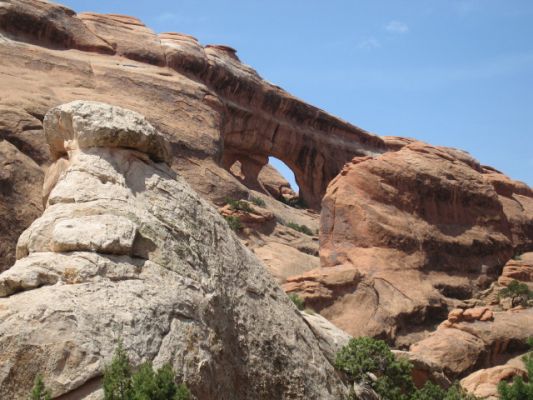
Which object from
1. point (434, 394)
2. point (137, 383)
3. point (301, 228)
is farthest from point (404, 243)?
point (137, 383)

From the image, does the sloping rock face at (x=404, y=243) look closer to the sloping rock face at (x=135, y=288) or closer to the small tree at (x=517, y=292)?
the small tree at (x=517, y=292)

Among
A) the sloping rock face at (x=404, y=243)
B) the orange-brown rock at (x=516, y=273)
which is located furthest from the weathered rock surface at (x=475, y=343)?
the orange-brown rock at (x=516, y=273)

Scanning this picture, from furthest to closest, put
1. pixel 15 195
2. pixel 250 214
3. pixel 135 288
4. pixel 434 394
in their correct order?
pixel 250 214 → pixel 15 195 → pixel 434 394 → pixel 135 288

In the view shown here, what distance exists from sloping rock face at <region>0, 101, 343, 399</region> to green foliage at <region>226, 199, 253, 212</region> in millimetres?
26959

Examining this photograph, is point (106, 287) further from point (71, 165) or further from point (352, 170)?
point (352, 170)

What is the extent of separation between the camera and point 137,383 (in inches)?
406

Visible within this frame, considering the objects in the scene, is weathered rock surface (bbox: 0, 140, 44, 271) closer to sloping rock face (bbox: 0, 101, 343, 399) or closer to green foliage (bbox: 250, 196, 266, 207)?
sloping rock face (bbox: 0, 101, 343, 399)

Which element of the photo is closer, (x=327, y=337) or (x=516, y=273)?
(x=327, y=337)

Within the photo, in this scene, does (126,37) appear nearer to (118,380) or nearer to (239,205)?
(239,205)

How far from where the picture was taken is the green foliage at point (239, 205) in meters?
44.5

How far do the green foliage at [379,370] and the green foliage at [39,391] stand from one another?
32.7 feet

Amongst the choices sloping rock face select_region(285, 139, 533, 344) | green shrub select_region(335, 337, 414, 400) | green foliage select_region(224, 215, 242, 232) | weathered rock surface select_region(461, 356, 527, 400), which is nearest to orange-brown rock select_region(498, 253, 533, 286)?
sloping rock face select_region(285, 139, 533, 344)

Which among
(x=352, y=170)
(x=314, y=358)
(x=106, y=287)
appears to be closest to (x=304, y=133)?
(x=352, y=170)

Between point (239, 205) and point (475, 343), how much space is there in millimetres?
17143
